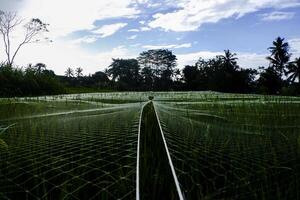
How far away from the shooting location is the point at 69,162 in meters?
1.88

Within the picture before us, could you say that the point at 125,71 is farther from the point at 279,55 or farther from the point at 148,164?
the point at 148,164

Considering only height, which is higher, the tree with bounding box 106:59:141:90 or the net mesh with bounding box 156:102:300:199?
the tree with bounding box 106:59:141:90

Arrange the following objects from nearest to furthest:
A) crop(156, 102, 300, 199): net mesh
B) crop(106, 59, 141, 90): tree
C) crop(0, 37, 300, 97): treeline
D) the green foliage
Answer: crop(156, 102, 300, 199): net mesh, the green foliage, crop(0, 37, 300, 97): treeline, crop(106, 59, 141, 90): tree

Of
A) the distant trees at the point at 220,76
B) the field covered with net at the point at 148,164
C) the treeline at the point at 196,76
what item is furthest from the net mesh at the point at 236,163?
the distant trees at the point at 220,76

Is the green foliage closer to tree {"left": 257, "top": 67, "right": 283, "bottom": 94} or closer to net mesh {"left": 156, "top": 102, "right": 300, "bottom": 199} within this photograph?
net mesh {"left": 156, "top": 102, "right": 300, "bottom": 199}

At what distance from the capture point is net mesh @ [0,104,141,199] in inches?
59.9

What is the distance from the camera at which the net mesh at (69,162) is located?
152cm

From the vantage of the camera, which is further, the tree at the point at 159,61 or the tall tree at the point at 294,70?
the tree at the point at 159,61

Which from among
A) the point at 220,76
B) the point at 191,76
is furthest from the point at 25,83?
the point at 191,76

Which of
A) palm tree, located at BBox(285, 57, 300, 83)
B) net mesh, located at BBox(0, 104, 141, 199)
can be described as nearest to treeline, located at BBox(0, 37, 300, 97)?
palm tree, located at BBox(285, 57, 300, 83)

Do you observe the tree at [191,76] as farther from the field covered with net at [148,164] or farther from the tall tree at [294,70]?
Result: the field covered with net at [148,164]

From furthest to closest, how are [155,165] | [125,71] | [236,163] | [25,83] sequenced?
1. [125,71]
2. [25,83]
3. [155,165]
4. [236,163]

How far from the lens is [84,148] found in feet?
7.04

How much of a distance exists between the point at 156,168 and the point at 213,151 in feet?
1.02
